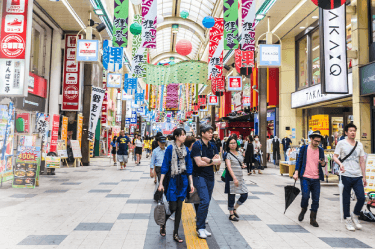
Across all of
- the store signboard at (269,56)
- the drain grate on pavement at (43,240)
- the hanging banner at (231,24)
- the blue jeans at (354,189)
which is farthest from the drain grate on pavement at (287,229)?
the hanging banner at (231,24)

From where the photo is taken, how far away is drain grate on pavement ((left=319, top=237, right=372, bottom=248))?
3.86 meters

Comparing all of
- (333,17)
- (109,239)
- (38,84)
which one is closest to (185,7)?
(38,84)

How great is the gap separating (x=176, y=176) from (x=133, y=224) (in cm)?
128

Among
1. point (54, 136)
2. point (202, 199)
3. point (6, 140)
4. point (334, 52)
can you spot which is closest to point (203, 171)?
point (202, 199)

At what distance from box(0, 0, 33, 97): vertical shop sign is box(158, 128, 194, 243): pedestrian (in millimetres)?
6120

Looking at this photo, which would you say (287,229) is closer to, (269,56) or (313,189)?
(313,189)

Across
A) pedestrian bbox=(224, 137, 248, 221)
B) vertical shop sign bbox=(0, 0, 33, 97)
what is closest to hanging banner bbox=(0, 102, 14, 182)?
vertical shop sign bbox=(0, 0, 33, 97)

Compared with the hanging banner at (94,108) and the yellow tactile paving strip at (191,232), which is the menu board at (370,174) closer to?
the yellow tactile paving strip at (191,232)

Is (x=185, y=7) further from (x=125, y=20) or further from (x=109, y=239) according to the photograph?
(x=109, y=239)

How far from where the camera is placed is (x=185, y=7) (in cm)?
3092

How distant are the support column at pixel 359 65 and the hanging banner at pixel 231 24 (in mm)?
3945

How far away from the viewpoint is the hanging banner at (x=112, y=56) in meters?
15.2

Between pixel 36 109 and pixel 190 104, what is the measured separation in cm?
1884

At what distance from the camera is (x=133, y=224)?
4.66 m
